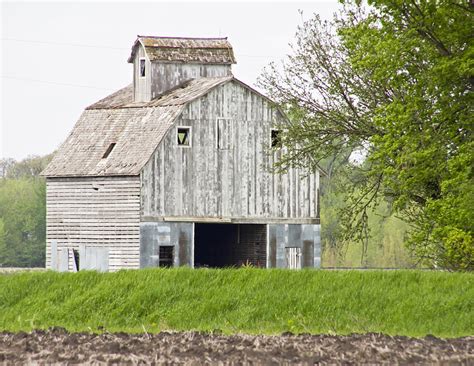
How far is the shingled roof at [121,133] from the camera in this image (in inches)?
2069

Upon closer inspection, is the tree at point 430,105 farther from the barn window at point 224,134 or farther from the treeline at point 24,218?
the treeline at point 24,218

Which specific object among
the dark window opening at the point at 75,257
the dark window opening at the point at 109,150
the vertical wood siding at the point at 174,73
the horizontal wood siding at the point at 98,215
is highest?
the vertical wood siding at the point at 174,73

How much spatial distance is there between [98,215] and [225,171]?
534cm

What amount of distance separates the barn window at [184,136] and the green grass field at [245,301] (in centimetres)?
1812

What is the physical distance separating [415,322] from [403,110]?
8.39m

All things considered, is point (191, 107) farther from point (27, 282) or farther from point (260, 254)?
point (27, 282)

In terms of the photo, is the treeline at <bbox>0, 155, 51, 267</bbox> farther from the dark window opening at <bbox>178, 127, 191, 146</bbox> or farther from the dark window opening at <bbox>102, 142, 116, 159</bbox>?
the dark window opening at <bbox>178, 127, 191, 146</bbox>

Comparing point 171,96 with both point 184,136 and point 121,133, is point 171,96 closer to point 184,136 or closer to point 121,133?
point 121,133

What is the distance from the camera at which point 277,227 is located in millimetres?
54281

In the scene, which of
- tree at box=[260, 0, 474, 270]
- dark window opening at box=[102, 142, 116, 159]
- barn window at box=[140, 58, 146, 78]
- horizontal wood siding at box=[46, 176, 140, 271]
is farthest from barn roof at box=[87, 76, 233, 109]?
tree at box=[260, 0, 474, 270]

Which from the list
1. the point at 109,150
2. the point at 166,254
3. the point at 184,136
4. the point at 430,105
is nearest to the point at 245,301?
the point at 430,105

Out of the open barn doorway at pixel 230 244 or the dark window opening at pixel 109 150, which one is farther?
the open barn doorway at pixel 230 244

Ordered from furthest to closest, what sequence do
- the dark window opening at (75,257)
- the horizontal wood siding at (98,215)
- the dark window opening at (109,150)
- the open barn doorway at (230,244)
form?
the open barn doorway at (230,244)
the dark window opening at (109,150)
the dark window opening at (75,257)
the horizontal wood siding at (98,215)

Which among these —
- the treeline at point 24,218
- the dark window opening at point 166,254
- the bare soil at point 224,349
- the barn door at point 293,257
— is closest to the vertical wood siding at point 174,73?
the dark window opening at point 166,254
